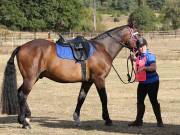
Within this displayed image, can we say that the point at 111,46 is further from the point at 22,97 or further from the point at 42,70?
the point at 22,97

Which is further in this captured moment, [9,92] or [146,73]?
[9,92]

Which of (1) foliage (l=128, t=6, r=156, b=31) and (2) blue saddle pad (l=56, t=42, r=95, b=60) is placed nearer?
(2) blue saddle pad (l=56, t=42, r=95, b=60)

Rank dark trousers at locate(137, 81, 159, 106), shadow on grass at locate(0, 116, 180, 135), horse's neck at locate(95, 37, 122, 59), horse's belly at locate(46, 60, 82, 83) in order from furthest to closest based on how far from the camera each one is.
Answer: horse's neck at locate(95, 37, 122, 59)
horse's belly at locate(46, 60, 82, 83)
dark trousers at locate(137, 81, 159, 106)
shadow on grass at locate(0, 116, 180, 135)

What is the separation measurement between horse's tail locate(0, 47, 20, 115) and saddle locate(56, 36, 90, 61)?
125 centimetres

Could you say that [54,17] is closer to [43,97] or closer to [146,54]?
[43,97]

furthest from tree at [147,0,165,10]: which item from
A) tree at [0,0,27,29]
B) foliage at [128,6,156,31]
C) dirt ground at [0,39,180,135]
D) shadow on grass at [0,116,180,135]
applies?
shadow on grass at [0,116,180,135]

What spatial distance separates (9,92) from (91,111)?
123 inches

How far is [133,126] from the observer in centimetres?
1142

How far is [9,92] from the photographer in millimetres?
11602

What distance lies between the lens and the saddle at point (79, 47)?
11.4 m

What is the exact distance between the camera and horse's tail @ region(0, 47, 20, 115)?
38.0 ft

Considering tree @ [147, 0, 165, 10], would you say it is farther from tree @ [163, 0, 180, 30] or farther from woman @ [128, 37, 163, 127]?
woman @ [128, 37, 163, 127]

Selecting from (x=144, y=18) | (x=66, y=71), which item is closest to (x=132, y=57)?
(x=66, y=71)

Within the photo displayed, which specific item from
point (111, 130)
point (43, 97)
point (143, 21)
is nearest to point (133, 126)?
point (111, 130)
